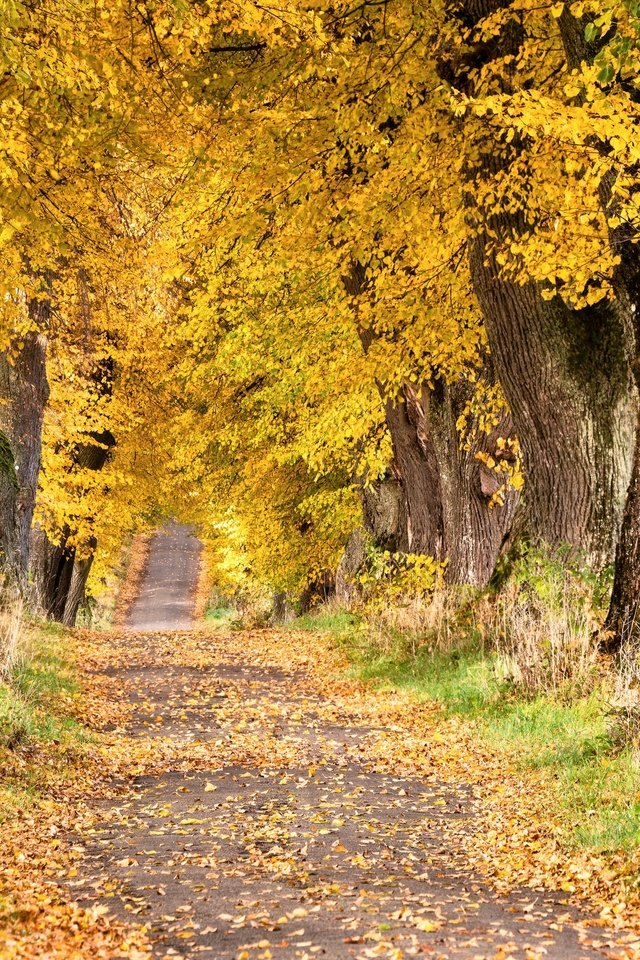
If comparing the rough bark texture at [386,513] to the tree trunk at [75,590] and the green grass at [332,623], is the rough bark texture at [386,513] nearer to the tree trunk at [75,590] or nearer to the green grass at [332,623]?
the green grass at [332,623]

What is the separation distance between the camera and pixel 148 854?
652cm

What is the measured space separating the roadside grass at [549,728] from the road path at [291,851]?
2.18ft

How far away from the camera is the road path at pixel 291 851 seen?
490cm

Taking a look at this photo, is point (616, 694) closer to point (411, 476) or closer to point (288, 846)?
point (288, 846)

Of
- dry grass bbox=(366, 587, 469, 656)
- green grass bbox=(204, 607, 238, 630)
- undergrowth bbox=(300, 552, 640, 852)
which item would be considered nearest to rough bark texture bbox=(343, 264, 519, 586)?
dry grass bbox=(366, 587, 469, 656)

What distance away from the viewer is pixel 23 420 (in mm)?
17359

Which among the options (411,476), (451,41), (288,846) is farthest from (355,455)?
(288,846)

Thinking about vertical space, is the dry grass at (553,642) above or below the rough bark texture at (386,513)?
below

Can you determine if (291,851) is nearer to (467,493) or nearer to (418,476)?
(467,493)

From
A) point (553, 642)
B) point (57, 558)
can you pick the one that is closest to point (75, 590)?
point (57, 558)

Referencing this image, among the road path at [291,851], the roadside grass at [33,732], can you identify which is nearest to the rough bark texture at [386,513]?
the road path at [291,851]

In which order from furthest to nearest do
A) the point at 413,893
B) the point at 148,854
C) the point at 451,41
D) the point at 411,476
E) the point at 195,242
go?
the point at 411,476 < the point at 195,242 < the point at 451,41 < the point at 148,854 < the point at 413,893

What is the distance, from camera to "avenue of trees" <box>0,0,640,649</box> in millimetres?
8727

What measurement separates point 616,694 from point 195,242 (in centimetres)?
613
